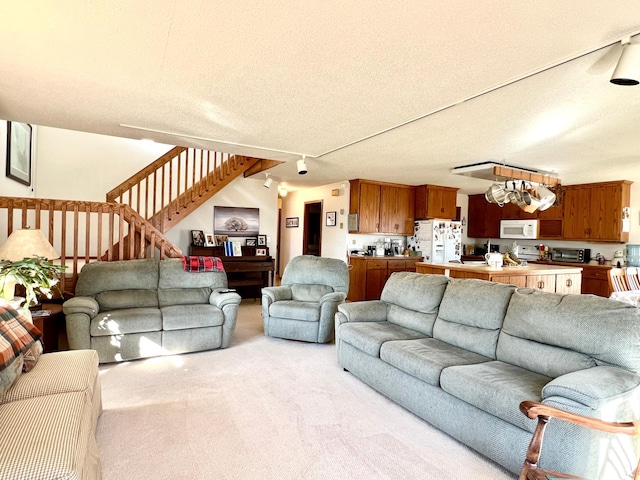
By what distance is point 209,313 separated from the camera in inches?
147

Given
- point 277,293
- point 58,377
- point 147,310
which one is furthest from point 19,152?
point 58,377

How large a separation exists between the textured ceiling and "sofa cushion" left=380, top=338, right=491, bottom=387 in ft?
6.08

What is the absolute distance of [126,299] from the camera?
3.74m

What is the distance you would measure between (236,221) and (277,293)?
271 cm

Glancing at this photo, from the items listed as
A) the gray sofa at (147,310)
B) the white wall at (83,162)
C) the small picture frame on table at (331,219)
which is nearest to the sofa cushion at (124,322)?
the gray sofa at (147,310)

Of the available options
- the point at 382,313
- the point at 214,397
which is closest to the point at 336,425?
the point at 214,397

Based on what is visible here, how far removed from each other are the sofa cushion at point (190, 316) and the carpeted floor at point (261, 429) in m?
0.37

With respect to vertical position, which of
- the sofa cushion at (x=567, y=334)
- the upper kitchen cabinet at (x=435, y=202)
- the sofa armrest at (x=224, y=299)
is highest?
the upper kitchen cabinet at (x=435, y=202)

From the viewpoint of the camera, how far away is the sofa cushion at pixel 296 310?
4.05 m

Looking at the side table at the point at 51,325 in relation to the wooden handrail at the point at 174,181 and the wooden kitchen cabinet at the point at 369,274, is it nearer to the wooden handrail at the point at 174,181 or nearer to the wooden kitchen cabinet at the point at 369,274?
the wooden handrail at the point at 174,181

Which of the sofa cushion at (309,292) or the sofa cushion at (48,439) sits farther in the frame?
the sofa cushion at (309,292)

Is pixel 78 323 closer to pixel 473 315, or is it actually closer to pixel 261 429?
pixel 261 429

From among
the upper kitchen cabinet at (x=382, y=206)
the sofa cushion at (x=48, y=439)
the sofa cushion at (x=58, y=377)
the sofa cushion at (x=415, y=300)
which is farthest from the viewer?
the upper kitchen cabinet at (x=382, y=206)

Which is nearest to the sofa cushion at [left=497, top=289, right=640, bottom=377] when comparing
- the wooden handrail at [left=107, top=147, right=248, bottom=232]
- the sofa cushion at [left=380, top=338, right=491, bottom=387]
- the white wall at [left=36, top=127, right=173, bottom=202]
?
the sofa cushion at [left=380, top=338, right=491, bottom=387]
